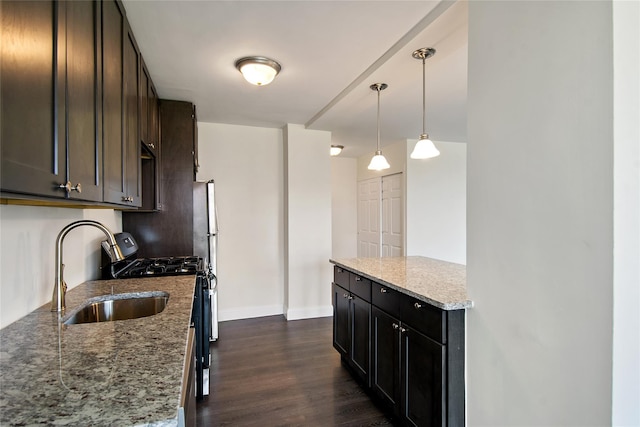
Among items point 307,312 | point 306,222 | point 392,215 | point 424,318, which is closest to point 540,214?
point 424,318

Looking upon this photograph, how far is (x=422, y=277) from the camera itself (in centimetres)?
209

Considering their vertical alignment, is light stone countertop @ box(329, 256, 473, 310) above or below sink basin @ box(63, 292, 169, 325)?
above

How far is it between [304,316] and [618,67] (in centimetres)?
387

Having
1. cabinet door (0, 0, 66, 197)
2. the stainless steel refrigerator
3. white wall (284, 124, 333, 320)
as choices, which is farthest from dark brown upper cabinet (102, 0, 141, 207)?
white wall (284, 124, 333, 320)

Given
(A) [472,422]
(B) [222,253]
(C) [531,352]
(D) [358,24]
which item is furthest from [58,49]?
(B) [222,253]

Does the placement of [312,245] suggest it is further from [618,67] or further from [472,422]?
[618,67]

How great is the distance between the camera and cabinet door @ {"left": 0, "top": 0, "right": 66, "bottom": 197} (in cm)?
71

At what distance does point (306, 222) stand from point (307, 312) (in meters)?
1.18

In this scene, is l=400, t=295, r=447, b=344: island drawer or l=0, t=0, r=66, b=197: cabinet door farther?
l=400, t=295, r=447, b=344: island drawer

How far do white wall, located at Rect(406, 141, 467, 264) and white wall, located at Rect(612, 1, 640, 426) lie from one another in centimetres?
396

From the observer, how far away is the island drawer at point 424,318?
1569mm

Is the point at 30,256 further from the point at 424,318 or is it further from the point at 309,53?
the point at 309,53

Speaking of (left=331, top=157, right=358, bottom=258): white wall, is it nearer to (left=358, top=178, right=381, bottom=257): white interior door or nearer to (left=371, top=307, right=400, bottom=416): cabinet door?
(left=358, top=178, right=381, bottom=257): white interior door

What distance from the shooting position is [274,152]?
4.34 metres
